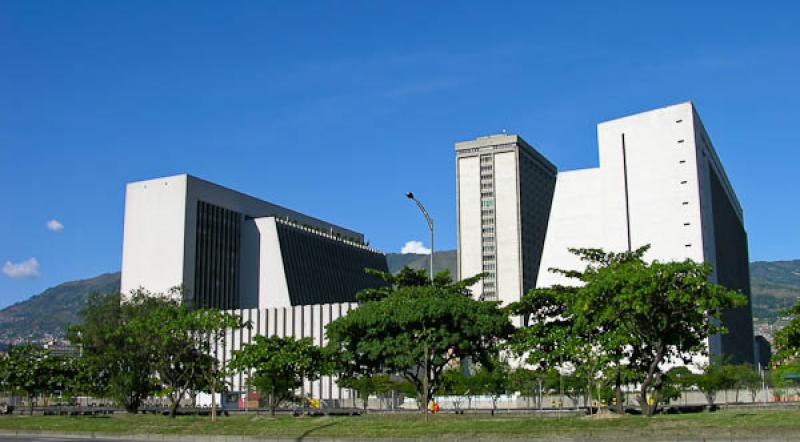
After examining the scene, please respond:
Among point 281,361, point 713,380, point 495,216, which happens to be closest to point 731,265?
point 713,380

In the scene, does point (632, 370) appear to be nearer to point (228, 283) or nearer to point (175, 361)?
point (175, 361)

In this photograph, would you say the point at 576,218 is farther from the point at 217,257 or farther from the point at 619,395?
the point at 619,395

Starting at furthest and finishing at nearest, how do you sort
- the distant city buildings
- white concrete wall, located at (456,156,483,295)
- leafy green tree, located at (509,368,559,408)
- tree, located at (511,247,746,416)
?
white concrete wall, located at (456,156,483,295) → the distant city buildings → leafy green tree, located at (509,368,559,408) → tree, located at (511,247,746,416)

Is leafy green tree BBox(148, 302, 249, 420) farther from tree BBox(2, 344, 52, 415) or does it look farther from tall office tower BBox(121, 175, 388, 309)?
tall office tower BBox(121, 175, 388, 309)

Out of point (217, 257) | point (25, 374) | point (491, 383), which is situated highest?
point (217, 257)

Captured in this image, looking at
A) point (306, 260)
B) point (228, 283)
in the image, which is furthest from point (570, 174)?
point (228, 283)

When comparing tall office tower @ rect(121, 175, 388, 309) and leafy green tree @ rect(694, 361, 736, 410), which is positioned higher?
tall office tower @ rect(121, 175, 388, 309)

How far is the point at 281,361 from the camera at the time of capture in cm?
4981

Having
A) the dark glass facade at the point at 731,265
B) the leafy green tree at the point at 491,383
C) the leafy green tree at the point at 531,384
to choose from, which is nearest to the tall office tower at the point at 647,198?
the dark glass facade at the point at 731,265

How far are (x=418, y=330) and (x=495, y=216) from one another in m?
152

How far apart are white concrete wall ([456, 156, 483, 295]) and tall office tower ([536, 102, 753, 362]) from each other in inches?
2845

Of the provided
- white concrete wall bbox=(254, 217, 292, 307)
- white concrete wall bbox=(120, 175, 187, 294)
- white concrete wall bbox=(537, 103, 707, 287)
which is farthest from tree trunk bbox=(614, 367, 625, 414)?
white concrete wall bbox=(254, 217, 292, 307)

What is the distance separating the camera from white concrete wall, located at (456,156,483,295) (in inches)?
7485

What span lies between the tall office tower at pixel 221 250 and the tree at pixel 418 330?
68410 millimetres
